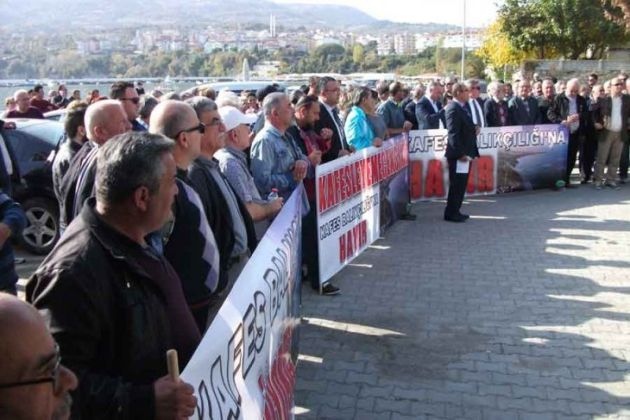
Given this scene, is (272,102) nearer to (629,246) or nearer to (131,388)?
(131,388)

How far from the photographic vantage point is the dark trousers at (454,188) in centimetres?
947

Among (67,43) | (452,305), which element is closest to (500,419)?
(452,305)

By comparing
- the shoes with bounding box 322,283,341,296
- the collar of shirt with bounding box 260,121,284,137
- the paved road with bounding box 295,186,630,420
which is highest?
the collar of shirt with bounding box 260,121,284,137

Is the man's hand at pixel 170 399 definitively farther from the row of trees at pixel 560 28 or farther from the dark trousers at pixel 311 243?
the row of trees at pixel 560 28

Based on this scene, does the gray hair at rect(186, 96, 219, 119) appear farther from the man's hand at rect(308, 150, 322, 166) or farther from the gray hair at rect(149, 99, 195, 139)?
the man's hand at rect(308, 150, 322, 166)

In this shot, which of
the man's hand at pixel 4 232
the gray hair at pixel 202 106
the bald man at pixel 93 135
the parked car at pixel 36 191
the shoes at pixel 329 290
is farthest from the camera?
the parked car at pixel 36 191

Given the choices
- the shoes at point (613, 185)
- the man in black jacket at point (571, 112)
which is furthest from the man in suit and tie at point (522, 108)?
the shoes at point (613, 185)

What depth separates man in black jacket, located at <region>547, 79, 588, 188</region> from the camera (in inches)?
483

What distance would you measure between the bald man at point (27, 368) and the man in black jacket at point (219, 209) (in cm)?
199

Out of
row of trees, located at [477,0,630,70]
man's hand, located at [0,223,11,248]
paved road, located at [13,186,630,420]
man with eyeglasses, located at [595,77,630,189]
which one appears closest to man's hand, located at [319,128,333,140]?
paved road, located at [13,186,630,420]

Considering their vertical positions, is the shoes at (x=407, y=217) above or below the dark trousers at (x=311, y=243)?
below

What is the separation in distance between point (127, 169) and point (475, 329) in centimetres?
409

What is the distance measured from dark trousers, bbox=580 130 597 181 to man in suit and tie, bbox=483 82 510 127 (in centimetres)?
183

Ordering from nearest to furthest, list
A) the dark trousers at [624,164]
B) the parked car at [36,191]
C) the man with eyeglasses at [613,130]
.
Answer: the parked car at [36,191]
the man with eyeglasses at [613,130]
the dark trousers at [624,164]
